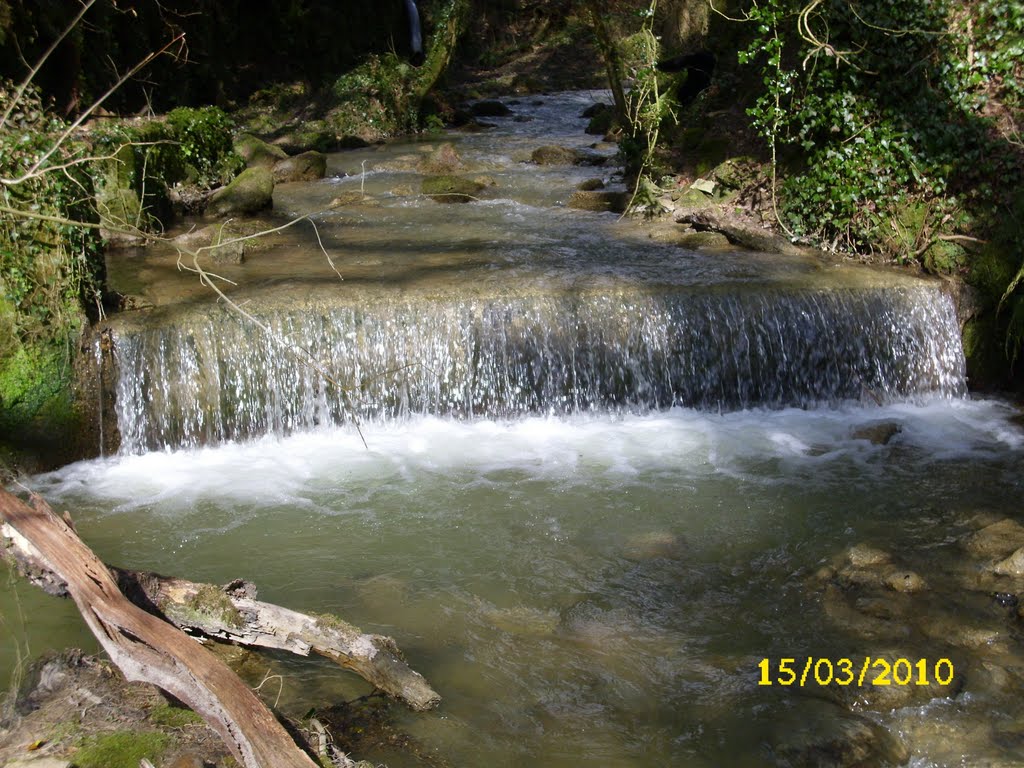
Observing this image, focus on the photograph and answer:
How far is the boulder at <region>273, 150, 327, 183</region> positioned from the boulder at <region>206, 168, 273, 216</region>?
2.60m

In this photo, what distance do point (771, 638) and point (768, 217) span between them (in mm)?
5973

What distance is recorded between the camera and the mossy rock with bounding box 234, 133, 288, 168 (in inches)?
523

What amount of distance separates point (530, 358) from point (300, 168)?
24.5 feet

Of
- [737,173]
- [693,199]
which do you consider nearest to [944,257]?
[737,173]

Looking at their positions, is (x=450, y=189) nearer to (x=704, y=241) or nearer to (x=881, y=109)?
(x=704, y=241)

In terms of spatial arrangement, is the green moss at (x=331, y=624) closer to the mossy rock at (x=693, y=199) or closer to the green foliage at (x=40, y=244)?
the green foliage at (x=40, y=244)

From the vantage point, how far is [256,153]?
13445 millimetres

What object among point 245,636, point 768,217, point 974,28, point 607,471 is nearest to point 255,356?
point 607,471

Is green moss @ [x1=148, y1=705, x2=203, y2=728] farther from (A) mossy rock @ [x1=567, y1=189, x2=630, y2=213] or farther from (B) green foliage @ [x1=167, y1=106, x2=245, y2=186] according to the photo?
(A) mossy rock @ [x1=567, y1=189, x2=630, y2=213]

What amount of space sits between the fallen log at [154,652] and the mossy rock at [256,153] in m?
10.6

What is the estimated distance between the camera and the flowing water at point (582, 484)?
3725 mm

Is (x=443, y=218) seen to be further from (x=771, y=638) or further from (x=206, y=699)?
(x=206, y=699)

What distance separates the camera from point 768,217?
923cm

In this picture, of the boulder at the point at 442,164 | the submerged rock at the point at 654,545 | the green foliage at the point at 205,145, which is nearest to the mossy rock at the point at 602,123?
the boulder at the point at 442,164
